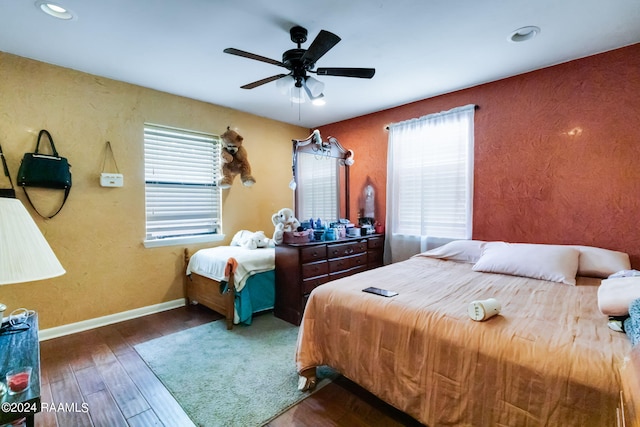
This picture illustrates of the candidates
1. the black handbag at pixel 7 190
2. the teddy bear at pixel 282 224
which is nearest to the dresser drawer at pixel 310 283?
the teddy bear at pixel 282 224

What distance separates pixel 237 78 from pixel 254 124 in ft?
4.06

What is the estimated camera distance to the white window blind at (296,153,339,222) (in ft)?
12.4

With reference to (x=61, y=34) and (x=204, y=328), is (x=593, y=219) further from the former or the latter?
(x=61, y=34)

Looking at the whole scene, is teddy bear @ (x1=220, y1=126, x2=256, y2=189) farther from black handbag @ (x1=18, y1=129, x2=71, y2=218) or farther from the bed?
black handbag @ (x1=18, y1=129, x2=71, y2=218)

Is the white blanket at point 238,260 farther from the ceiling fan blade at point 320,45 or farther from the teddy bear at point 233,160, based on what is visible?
the ceiling fan blade at point 320,45

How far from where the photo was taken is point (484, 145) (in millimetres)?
3195

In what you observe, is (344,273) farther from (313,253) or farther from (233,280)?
(233,280)

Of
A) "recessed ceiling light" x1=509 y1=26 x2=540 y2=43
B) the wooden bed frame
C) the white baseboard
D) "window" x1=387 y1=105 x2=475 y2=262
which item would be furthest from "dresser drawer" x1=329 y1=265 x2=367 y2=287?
"recessed ceiling light" x1=509 y1=26 x2=540 y2=43

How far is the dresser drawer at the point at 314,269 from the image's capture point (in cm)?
302

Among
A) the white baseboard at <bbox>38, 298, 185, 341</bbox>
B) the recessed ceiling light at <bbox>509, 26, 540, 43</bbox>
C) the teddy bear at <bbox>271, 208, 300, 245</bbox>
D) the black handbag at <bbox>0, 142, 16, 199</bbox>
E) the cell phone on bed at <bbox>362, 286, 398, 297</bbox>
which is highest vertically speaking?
the recessed ceiling light at <bbox>509, 26, 540, 43</bbox>

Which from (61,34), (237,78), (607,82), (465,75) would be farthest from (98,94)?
(607,82)

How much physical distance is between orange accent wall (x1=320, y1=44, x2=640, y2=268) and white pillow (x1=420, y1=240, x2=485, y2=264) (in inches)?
14.7

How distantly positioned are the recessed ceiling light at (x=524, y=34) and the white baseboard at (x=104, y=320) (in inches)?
167

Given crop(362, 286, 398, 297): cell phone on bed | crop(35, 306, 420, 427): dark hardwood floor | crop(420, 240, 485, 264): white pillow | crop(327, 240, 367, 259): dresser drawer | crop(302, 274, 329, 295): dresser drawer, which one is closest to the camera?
crop(35, 306, 420, 427): dark hardwood floor
